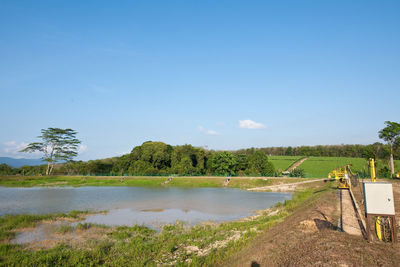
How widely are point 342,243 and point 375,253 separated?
89 centimetres

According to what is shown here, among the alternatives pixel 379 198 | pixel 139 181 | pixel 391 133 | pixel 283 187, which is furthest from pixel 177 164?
pixel 379 198

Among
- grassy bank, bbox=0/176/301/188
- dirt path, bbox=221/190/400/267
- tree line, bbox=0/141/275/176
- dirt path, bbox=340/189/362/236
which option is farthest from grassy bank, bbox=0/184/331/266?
tree line, bbox=0/141/275/176

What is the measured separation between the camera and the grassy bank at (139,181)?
49938 millimetres

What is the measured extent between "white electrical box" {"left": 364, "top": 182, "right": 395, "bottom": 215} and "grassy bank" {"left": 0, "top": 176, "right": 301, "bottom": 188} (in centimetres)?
4183

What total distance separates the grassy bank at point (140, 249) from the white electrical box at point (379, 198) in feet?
17.2

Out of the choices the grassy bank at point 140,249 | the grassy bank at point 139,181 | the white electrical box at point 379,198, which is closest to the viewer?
the white electrical box at point 379,198

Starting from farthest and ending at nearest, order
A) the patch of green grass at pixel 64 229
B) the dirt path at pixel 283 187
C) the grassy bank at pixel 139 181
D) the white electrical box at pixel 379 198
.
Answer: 1. the grassy bank at pixel 139 181
2. the dirt path at pixel 283 187
3. the patch of green grass at pixel 64 229
4. the white electrical box at pixel 379 198

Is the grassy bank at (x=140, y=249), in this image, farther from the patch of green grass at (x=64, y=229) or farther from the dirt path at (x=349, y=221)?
the dirt path at (x=349, y=221)

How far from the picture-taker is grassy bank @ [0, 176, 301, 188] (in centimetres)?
4994

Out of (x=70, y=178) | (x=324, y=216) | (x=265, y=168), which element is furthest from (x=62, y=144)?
(x=324, y=216)

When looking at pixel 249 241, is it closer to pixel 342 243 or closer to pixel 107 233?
pixel 342 243

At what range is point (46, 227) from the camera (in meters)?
16.7

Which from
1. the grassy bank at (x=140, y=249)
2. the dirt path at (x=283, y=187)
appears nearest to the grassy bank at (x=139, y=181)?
the dirt path at (x=283, y=187)

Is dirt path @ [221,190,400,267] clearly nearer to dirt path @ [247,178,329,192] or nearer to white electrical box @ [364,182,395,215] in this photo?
white electrical box @ [364,182,395,215]
